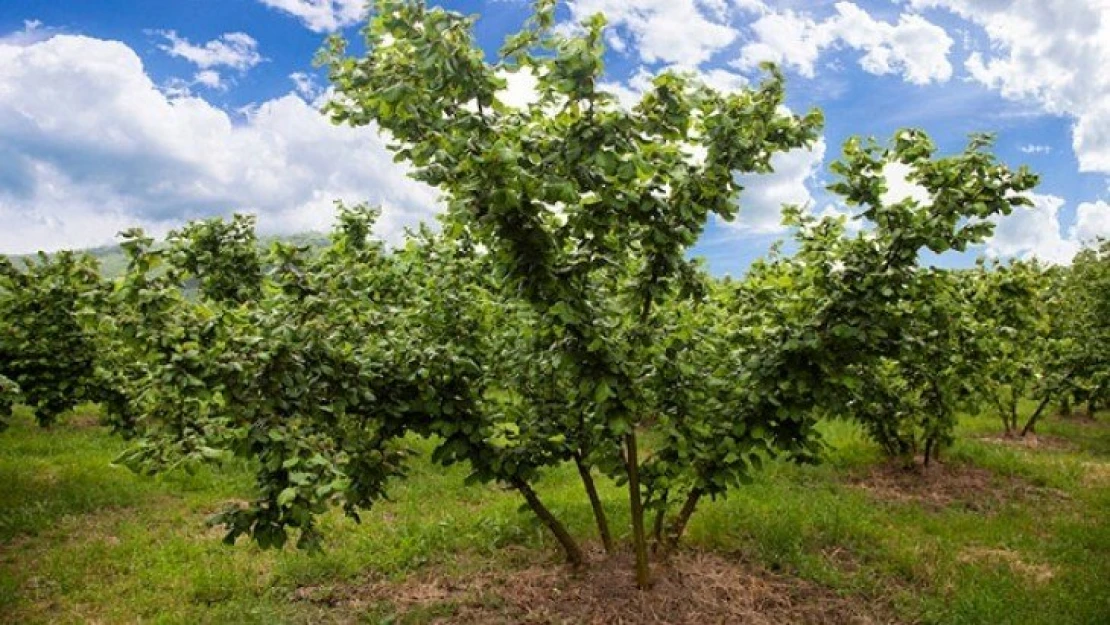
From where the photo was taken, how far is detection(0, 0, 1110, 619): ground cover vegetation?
4.67 m

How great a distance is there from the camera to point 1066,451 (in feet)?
53.8

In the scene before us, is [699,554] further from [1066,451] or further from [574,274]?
[1066,451]

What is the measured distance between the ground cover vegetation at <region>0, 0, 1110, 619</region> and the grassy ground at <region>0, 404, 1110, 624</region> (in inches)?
16.5

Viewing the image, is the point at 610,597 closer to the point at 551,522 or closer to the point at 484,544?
the point at 551,522

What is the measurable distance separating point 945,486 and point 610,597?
8.17m

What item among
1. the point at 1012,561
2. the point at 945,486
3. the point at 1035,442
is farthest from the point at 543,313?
the point at 1035,442

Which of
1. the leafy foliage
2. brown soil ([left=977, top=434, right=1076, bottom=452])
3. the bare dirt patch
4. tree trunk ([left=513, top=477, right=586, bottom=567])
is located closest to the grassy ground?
the bare dirt patch

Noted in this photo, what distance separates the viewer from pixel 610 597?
695 centimetres

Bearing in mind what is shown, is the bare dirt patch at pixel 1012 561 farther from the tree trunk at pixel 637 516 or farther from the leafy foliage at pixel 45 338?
the leafy foliage at pixel 45 338

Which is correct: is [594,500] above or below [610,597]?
above

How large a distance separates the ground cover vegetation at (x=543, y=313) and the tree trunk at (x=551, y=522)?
0.09ft

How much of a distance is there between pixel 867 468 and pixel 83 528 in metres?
12.5

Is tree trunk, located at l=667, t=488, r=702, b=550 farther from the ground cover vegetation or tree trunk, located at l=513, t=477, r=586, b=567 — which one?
tree trunk, located at l=513, t=477, r=586, b=567

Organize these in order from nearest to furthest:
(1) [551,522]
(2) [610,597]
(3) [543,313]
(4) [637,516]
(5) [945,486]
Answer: (3) [543,313]
(4) [637,516]
(2) [610,597]
(1) [551,522]
(5) [945,486]
